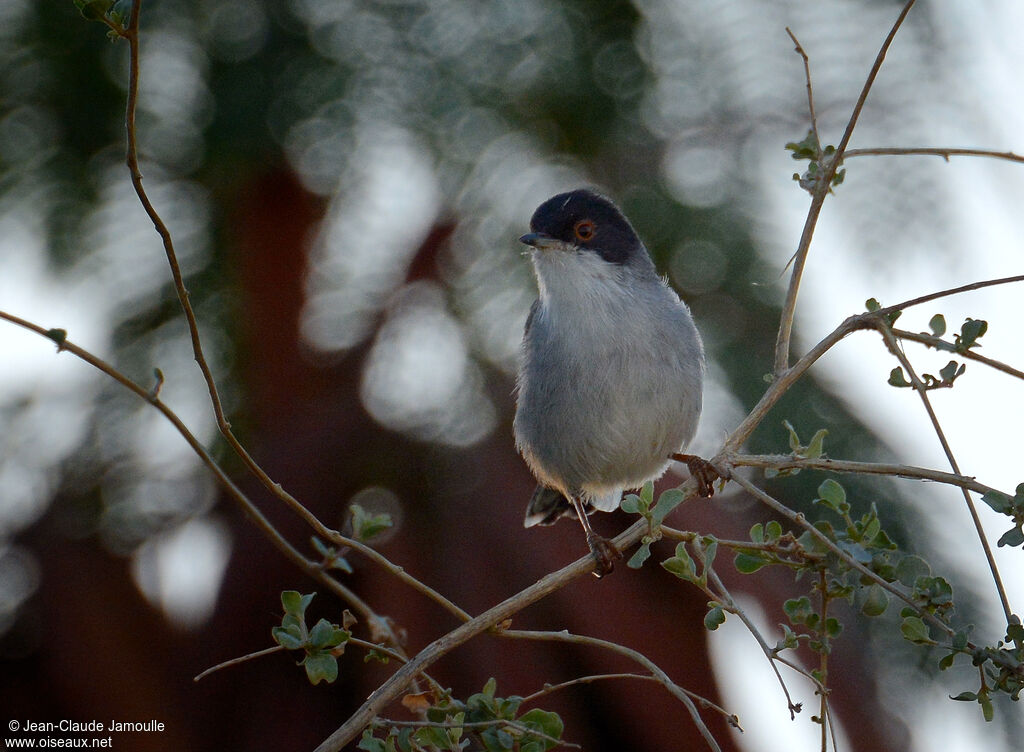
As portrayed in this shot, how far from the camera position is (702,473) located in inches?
110

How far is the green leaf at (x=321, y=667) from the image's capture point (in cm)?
198

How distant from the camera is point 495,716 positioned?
6.57 feet

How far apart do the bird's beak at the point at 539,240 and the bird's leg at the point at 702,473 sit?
98cm

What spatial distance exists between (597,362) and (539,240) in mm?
533

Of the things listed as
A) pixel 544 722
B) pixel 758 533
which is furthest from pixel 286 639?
pixel 758 533

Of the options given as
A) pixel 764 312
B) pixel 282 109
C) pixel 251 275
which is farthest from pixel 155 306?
pixel 764 312

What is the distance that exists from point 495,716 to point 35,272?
3003 mm

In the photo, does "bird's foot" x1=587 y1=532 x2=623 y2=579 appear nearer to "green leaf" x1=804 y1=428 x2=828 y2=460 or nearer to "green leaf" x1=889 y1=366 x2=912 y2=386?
"green leaf" x1=804 y1=428 x2=828 y2=460

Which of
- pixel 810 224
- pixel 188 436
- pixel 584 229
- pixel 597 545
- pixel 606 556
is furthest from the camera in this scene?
pixel 584 229

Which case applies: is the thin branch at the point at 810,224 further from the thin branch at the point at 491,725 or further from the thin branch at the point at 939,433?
the thin branch at the point at 491,725

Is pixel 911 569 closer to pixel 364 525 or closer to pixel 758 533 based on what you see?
pixel 758 533

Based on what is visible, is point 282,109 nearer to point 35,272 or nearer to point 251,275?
point 251,275

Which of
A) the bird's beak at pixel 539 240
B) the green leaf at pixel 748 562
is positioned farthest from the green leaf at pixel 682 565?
the bird's beak at pixel 539 240

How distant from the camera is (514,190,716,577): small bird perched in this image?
4125 mm
